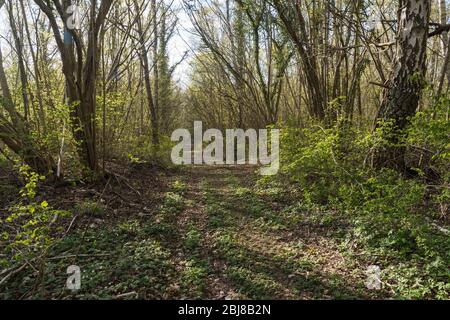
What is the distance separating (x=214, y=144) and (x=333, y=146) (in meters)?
13.2

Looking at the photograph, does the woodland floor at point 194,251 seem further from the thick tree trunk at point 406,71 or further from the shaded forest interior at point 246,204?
the thick tree trunk at point 406,71

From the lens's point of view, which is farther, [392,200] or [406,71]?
[406,71]

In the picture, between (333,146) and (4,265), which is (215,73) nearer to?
(333,146)

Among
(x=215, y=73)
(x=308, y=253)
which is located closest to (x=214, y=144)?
(x=215, y=73)

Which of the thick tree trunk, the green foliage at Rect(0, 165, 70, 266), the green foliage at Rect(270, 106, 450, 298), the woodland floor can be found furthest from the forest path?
the thick tree trunk

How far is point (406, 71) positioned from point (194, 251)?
3843mm

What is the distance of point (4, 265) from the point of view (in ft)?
9.95

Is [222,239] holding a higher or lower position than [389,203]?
lower

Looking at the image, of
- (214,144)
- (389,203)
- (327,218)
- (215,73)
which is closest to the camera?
(389,203)

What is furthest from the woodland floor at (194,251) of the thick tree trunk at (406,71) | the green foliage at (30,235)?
the thick tree trunk at (406,71)

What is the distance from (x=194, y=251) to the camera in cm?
368

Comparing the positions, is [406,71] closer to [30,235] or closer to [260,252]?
[260,252]

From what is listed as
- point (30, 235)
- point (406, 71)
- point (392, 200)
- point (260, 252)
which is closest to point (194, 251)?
point (260, 252)

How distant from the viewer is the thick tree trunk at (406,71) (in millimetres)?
4195
